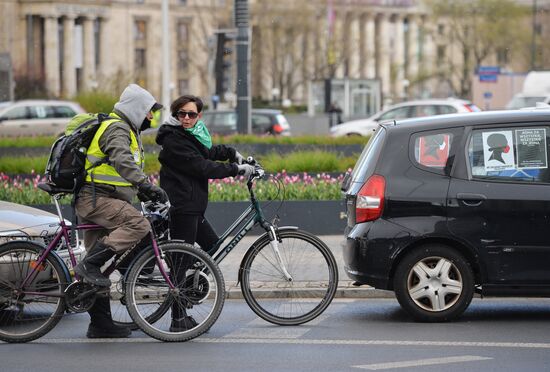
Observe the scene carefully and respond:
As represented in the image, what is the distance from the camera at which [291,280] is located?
10.4 m

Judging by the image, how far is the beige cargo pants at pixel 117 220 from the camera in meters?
9.86

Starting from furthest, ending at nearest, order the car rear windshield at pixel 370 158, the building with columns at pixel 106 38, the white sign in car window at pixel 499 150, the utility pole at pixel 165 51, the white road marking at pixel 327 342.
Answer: the building with columns at pixel 106 38, the utility pole at pixel 165 51, the car rear windshield at pixel 370 158, the white sign in car window at pixel 499 150, the white road marking at pixel 327 342

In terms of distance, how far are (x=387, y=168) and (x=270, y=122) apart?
31390mm

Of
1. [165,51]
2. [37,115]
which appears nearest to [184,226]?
[165,51]

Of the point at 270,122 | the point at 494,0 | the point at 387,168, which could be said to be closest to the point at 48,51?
the point at 494,0

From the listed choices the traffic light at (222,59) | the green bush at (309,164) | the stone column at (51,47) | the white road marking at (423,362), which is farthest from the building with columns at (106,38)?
the white road marking at (423,362)

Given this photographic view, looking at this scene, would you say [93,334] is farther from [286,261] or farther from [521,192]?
[521,192]

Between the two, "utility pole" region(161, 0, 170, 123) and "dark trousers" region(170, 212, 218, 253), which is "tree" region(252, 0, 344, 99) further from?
"dark trousers" region(170, 212, 218, 253)

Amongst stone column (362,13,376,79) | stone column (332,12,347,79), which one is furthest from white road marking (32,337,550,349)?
stone column (362,13,376,79)

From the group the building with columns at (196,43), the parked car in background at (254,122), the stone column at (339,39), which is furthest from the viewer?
the stone column at (339,39)

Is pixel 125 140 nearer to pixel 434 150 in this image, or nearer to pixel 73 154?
pixel 73 154

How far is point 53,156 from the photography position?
994 centimetres

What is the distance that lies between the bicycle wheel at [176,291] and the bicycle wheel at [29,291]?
0.51 meters

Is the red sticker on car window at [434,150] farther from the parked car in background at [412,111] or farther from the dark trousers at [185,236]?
the parked car in background at [412,111]
